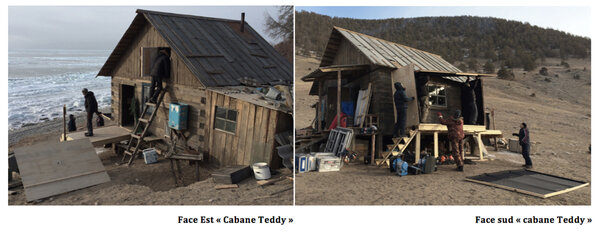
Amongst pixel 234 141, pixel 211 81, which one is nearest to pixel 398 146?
pixel 234 141

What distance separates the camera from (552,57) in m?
48.3

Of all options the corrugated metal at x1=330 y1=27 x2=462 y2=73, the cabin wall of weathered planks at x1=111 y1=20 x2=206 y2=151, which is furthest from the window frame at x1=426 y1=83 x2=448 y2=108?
the cabin wall of weathered planks at x1=111 y1=20 x2=206 y2=151

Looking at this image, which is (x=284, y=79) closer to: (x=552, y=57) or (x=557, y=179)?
(x=557, y=179)

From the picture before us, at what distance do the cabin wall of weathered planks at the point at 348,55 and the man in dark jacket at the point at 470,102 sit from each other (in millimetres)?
3856

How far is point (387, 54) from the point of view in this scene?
1325 centimetres

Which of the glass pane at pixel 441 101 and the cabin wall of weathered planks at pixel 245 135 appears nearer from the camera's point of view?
the cabin wall of weathered planks at pixel 245 135

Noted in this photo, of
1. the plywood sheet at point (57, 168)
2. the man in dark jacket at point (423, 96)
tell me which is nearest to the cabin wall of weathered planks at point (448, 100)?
the man in dark jacket at point (423, 96)

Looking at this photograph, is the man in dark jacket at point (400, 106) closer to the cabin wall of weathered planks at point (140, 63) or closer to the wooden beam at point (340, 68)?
the wooden beam at point (340, 68)

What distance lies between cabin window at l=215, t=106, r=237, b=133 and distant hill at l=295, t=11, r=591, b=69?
36355 millimetres

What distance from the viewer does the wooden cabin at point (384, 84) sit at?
1146 cm

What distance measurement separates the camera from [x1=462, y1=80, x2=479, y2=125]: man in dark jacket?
12.7m

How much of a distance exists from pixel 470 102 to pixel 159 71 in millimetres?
11653

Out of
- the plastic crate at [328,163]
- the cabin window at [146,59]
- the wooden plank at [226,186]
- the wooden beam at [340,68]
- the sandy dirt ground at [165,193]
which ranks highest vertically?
the cabin window at [146,59]

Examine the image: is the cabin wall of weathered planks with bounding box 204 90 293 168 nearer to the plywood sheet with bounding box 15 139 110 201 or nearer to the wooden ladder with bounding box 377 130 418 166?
the wooden ladder with bounding box 377 130 418 166
